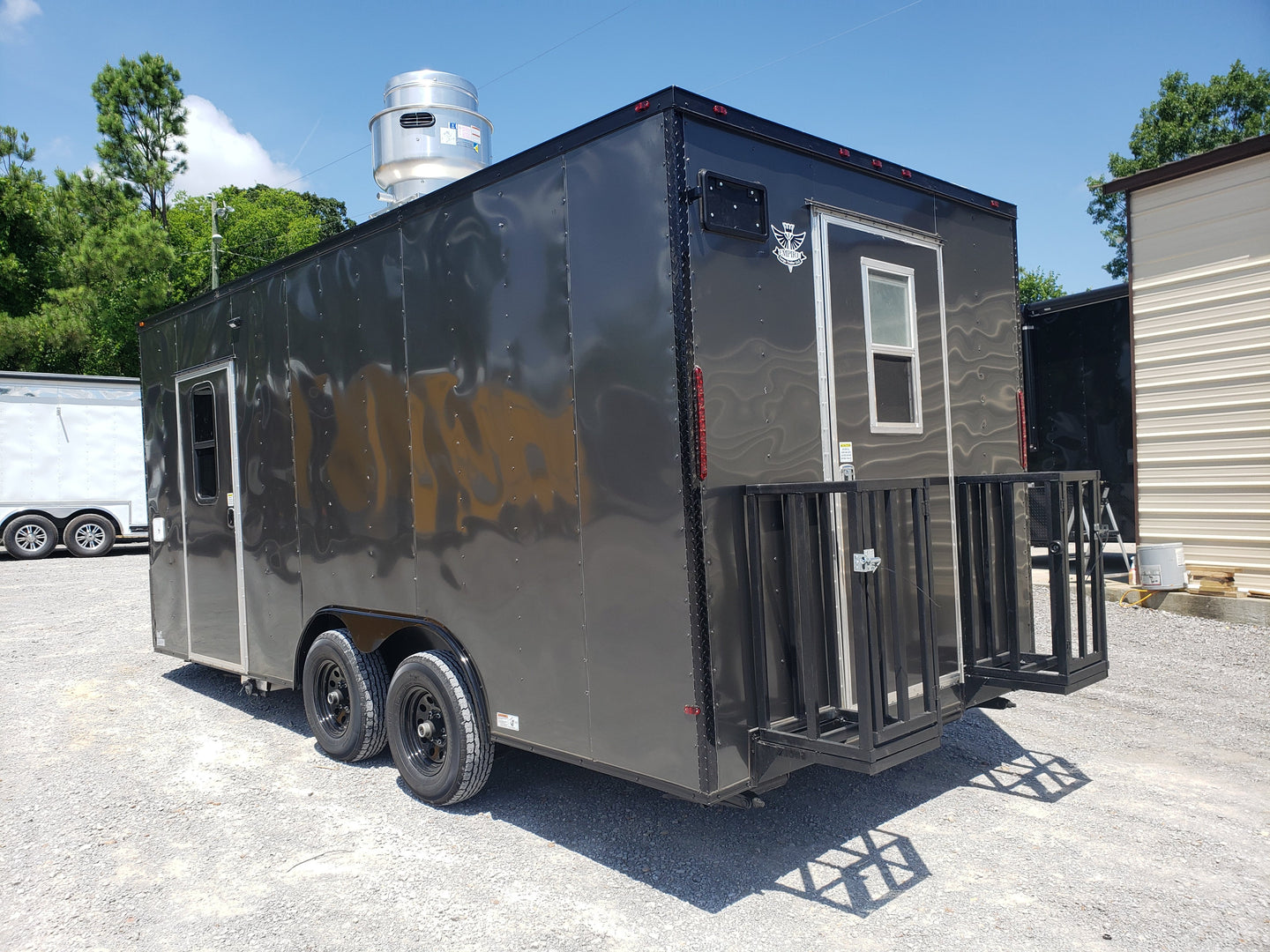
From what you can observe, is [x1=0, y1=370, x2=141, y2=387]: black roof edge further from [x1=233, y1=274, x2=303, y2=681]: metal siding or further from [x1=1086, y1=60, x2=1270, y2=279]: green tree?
[x1=1086, y1=60, x2=1270, y2=279]: green tree

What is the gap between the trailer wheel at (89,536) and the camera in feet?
54.6

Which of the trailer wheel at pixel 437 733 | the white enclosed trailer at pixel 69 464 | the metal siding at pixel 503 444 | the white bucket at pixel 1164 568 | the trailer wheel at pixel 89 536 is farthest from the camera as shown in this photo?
the trailer wheel at pixel 89 536

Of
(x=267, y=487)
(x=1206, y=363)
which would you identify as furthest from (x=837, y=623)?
(x=1206, y=363)

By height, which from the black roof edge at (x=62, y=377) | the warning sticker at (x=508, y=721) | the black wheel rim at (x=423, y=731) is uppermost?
the black roof edge at (x=62, y=377)

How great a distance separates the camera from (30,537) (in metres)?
16.3

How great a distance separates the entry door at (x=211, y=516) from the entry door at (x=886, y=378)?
13.4 ft

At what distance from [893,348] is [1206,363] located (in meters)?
6.05

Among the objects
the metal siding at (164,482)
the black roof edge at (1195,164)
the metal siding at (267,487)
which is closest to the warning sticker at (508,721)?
the metal siding at (267,487)

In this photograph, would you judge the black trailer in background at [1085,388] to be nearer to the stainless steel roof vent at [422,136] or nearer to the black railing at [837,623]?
the stainless steel roof vent at [422,136]

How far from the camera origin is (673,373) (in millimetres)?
3223

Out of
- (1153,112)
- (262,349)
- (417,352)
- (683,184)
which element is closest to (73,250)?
(262,349)

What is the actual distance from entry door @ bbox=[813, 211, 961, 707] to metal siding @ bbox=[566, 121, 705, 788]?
765mm

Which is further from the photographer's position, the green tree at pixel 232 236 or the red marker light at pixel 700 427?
the green tree at pixel 232 236

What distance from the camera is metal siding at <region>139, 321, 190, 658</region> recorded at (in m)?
6.70
